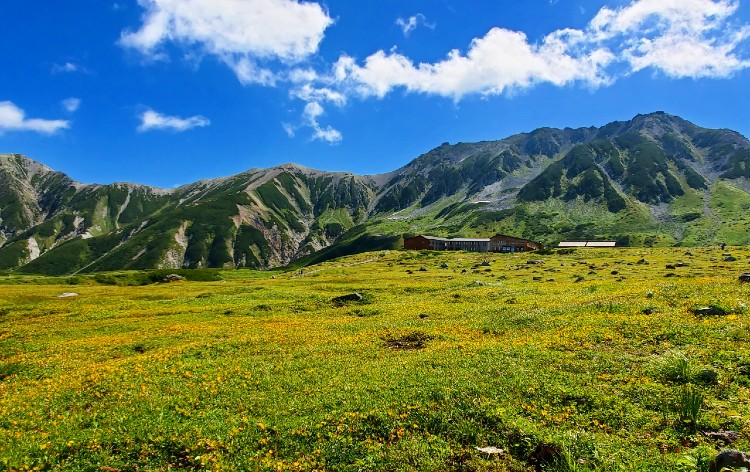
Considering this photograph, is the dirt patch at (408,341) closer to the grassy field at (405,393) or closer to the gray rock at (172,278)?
the grassy field at (405,393)

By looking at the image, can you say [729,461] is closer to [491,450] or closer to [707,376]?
[491,450]

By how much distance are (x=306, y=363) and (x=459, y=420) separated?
12.0 meters

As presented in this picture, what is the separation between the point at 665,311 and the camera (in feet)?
101

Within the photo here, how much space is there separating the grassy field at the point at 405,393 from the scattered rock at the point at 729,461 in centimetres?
41

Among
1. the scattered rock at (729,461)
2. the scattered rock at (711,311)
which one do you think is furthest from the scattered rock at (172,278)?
the scattered rock at (729,461)

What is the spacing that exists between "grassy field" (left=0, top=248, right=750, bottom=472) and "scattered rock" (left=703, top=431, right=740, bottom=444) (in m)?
0.24

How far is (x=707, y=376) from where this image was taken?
58.5 feet

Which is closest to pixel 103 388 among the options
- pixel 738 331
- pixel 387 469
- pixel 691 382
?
pixel 387 469

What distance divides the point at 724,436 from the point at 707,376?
217 inches

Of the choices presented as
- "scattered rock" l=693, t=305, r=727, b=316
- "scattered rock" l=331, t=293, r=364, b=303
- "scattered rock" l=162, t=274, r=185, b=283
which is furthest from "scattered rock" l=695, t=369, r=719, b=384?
"scattered rock" l=162, t=274, r=185, b=283

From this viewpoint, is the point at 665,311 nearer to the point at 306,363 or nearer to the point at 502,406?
the point at 502,406

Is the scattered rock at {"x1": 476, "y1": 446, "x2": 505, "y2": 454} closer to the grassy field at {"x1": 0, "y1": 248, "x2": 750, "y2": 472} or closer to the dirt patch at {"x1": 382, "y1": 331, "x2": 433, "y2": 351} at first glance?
the grassy field at {"x1": 0, "y1": 248, "x2": 750, "y2": 472}

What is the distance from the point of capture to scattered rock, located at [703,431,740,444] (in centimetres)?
1309

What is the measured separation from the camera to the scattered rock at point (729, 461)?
424 inches
